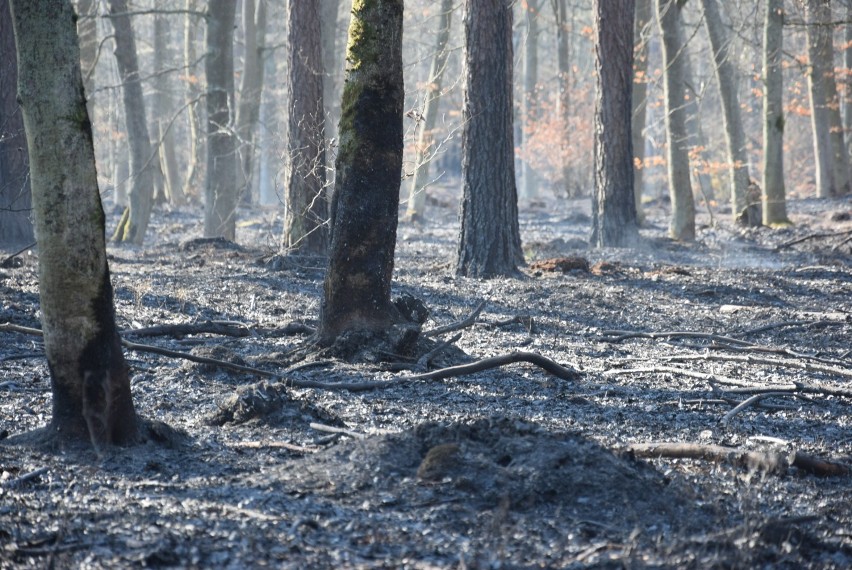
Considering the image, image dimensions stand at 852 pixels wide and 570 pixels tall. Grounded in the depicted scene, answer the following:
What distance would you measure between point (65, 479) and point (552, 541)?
7.60ft

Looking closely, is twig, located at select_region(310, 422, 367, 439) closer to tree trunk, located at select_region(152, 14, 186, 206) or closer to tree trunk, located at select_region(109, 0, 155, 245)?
tree trunk, located at select_region(109, 0, 155, 245)

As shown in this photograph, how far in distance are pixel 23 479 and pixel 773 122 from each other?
63.3 feet

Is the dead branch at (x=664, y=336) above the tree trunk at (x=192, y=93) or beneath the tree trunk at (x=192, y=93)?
beneath

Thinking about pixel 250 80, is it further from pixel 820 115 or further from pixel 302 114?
pixel 820 115

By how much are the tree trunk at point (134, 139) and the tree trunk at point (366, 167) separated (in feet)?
41.1

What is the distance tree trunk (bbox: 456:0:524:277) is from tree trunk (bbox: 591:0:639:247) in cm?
309

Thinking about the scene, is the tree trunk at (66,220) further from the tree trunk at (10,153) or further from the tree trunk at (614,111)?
the tree trunk at (614,111)

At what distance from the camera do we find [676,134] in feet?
62.3

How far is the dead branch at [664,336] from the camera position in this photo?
8.39 meters

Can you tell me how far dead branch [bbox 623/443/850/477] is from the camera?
4.87m

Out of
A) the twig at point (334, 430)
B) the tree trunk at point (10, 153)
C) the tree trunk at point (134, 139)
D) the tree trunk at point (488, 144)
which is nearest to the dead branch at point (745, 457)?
the twig at point (334, 430)

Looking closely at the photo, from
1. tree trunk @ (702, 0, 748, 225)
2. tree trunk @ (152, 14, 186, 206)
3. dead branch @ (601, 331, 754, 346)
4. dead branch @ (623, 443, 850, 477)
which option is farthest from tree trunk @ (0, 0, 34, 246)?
tree trunk @ (702, 0, 748, 225)

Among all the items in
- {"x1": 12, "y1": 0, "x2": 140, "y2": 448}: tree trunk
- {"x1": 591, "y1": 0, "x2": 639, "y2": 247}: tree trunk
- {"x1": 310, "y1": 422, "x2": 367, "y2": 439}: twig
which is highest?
{"x1": 591, "y1": 0, "x2": 639, "y2": 247}: tree trunk

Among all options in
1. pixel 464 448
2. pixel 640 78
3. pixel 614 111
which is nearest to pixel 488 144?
pixel 614 111
